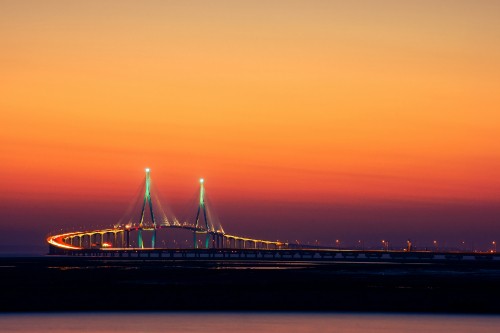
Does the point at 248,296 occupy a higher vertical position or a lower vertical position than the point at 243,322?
higher

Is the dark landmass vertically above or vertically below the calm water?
above

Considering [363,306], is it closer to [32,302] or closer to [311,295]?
[311,295]

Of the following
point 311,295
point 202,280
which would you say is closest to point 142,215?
point 202,280

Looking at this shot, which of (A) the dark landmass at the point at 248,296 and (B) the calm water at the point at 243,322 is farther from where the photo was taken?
(A) the dark landmass at the point at 248,296

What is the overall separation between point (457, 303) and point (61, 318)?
17.0 meters

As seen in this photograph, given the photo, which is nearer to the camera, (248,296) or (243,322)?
(243,322)

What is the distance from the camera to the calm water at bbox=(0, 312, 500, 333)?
3569cm


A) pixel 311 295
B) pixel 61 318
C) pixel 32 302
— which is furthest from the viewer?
pixel 311 295

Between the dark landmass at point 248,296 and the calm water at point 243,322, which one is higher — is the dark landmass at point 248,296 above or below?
above

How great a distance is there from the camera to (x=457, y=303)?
4466 cm

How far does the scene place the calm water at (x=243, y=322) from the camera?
3569 centimetres

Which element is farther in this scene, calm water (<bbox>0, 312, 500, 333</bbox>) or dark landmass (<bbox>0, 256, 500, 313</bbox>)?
dark landmass (<bbox>0, 256, 500, 313</bbox>)

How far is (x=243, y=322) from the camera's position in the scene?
38.1 m

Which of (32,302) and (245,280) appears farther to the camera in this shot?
(245,280)
